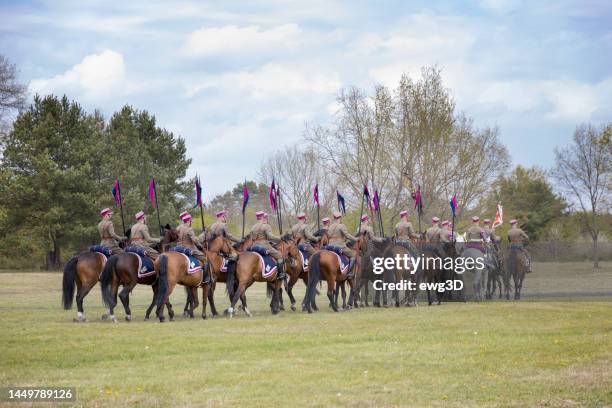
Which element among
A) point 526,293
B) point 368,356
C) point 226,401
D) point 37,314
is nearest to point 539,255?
point 526,293

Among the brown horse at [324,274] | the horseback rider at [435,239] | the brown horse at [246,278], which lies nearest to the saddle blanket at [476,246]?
the horseback rider at [435,239]

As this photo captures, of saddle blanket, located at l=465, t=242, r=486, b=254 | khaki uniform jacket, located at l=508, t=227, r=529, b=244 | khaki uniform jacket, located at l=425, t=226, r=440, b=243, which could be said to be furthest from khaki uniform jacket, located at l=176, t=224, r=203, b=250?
khaki uniform jacket, located at l=508, t=227, r=529, b=244

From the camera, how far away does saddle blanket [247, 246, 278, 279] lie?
21953 millimetres

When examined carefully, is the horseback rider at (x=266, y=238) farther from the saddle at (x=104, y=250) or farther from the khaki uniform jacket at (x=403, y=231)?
the khaki uniform jacket at (x=403, y=231)

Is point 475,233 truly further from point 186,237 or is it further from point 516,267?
point 186,237

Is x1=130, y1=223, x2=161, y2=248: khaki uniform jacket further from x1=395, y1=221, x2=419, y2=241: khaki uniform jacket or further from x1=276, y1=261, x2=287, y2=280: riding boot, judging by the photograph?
x1=395, y1=221, x2=419, y2=241: khaki uniform jacket

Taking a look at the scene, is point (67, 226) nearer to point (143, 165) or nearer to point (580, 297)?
point (143, 165)

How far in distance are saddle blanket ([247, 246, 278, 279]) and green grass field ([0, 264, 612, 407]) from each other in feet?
3.96

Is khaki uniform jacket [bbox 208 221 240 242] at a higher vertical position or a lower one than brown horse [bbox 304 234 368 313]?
higher

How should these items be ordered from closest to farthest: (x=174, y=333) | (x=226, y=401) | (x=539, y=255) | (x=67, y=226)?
(x=226, y=401), (x=174, y=333), (x=539, y=255), (x=67, y=226)

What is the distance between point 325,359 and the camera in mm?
13203

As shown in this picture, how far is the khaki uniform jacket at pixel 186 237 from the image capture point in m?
21.1

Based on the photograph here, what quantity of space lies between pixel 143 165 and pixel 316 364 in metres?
50.5

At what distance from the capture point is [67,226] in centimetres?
5475
